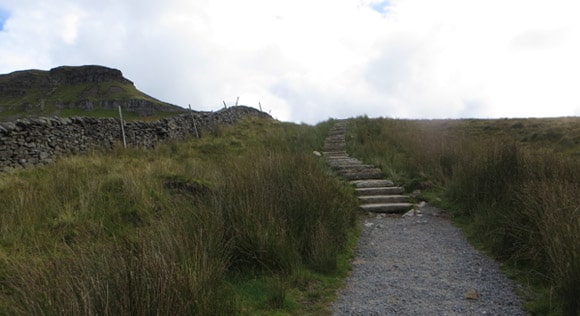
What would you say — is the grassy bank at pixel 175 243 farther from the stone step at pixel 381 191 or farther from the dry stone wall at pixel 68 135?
the dry stone wall at pixel 68 135

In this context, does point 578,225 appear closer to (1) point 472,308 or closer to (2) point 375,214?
(1) point 472,308

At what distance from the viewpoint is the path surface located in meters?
3.28

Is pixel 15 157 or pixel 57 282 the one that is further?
pixel 15 157

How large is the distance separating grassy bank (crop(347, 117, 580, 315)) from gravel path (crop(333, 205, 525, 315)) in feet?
0.78

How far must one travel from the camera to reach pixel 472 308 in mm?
3203

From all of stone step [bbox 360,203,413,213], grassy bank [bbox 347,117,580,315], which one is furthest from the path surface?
stone step [bbox 360,203,413,213]

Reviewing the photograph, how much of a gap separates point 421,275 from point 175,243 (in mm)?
2408

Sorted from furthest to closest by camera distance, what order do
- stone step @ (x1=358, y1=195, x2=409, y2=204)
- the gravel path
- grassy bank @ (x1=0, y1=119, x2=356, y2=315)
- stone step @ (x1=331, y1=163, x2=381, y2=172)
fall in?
Answer: stone step @ (x1=331, y1=163, x2=381, y2=172)
stone step @ (x1=358, y1=195, x2=409, y2=204)
the gravel path
grassy bank @ (x1=0, y1=119, x2=356, y2=315)

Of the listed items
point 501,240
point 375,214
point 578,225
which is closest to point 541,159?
point 501,240

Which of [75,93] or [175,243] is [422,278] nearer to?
[175,243]

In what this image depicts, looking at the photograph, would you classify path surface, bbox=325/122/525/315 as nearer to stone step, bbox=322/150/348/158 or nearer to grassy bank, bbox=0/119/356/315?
grassy bank, bbox=0/119/356/315

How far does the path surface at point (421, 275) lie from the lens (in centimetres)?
328

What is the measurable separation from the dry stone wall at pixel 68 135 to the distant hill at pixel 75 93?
5602cm

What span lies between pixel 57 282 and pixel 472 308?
9.66 feet
